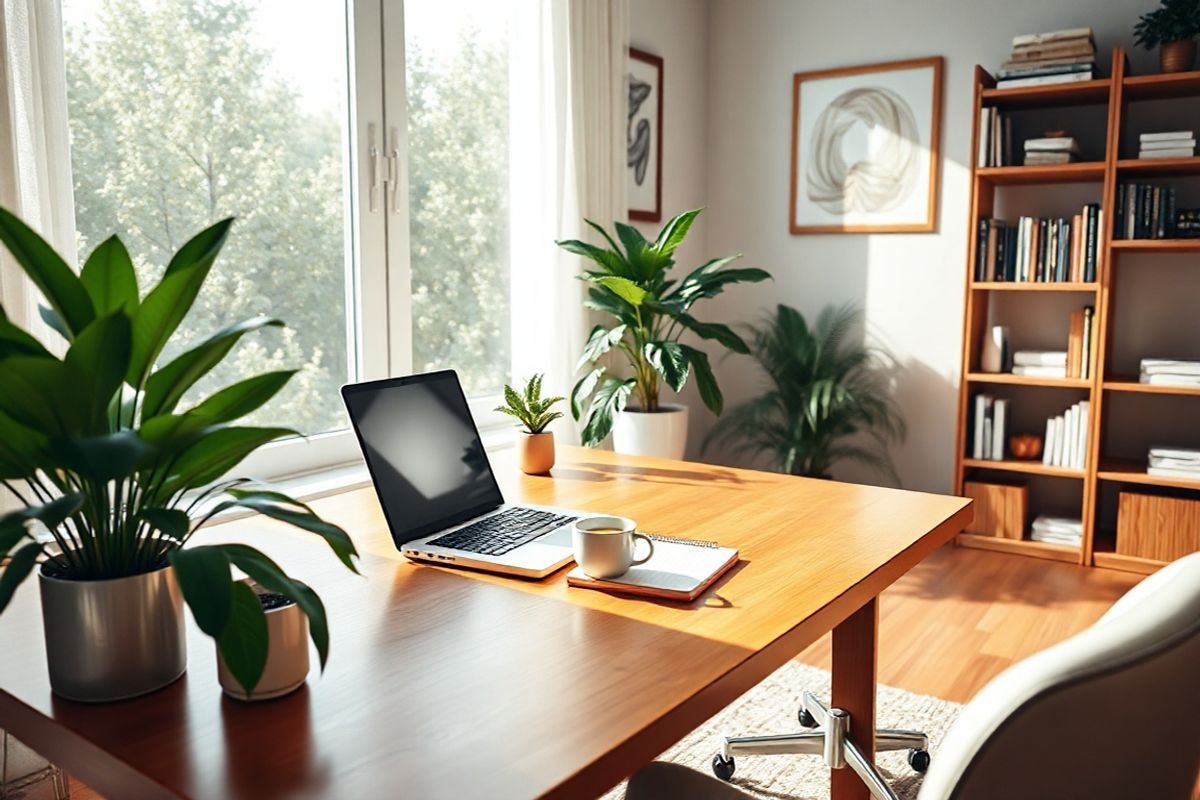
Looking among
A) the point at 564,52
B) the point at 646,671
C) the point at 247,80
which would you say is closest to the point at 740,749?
the point at 646,671

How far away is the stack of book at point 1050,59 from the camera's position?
361 cm

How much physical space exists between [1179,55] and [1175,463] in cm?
145

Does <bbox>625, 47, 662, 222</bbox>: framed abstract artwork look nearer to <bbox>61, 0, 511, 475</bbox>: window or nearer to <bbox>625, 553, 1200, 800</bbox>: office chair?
<bbox>61, 0, 511, 475</bbox>: window

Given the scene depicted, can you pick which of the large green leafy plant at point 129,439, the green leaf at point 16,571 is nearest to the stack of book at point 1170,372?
the large green leafy plant at point 129,439

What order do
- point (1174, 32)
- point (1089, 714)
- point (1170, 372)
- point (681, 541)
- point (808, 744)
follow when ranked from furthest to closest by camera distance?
point (1170, 372) → point (1174, 32) → point (808, 744) → point (681, 541) → point (1089, 714)

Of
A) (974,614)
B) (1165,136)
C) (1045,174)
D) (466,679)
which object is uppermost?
Answer: (1165,136)

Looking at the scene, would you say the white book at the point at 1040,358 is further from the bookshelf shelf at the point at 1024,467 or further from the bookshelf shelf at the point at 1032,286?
the bookshelf shelf at the point at 1024,467

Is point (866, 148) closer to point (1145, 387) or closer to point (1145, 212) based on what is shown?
point (1145, 212)

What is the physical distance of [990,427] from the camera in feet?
13.1

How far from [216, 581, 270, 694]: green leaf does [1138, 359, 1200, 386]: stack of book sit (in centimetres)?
354

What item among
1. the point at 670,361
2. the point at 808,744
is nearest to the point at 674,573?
the point at 808,744

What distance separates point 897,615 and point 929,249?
1715mm

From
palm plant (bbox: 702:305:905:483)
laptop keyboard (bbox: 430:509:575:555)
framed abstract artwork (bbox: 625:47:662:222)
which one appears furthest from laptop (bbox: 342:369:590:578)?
palm plant (bbox: 702:305:905:483)

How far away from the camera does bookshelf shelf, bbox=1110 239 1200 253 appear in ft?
11.5
